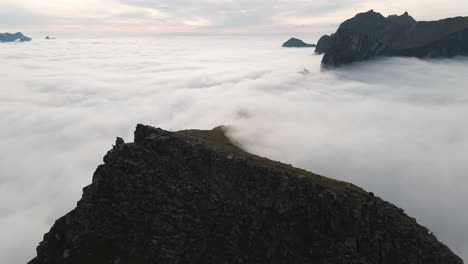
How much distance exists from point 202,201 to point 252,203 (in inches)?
452

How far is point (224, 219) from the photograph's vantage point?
79000 millimetres

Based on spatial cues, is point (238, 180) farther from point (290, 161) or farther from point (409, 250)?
point (290, 161)

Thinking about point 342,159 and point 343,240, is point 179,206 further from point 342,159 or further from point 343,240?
point 342,159

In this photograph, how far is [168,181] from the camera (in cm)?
8144

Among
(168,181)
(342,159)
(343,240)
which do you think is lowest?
(342,159)

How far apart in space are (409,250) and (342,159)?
4754 inches

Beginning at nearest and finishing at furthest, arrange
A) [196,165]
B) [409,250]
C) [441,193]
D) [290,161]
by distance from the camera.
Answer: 1. [409,250]
2. [196,165]
3. [290,161]
4. [441,193]

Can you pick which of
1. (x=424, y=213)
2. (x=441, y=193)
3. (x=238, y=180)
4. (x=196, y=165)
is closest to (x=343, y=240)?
(x=238, y=180)

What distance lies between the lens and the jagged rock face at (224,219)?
70.8 metres

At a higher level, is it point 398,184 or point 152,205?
point 152,205

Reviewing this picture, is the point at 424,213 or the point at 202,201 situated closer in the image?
the point at 202,201

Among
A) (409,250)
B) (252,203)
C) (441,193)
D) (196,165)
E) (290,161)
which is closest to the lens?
(409,250)

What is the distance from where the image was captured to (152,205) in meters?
78.5

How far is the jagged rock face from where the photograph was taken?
70750 mm
